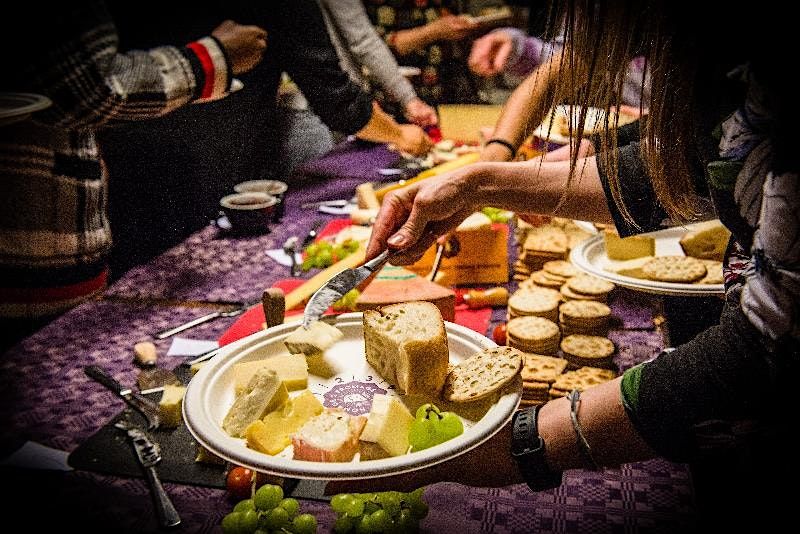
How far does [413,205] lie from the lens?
1.10 m

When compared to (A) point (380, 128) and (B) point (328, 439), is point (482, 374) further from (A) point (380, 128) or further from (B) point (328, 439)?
(A) point (380, 128)

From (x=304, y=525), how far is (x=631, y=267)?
0.98 meters

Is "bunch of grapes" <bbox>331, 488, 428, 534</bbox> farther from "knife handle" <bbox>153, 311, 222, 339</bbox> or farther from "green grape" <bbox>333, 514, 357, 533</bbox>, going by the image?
"knife handle" <bbox>153, 311, 222, 339</bbox>

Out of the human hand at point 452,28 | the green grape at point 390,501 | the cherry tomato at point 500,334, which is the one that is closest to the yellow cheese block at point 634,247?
the cherry tomato at point 500,334

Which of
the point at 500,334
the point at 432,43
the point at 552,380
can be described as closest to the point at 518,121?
the point at 500,334

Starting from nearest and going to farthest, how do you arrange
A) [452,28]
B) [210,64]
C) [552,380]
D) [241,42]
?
[552,380] < [210,64] < [241,42] < [452,28]

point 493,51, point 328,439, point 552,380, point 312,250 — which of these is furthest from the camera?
point 493,51

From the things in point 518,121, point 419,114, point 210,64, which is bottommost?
point 419,114

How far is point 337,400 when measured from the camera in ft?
3.14

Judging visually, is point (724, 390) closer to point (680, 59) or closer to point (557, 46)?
point (680, 59)

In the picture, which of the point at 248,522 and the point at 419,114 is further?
the point at 419,114

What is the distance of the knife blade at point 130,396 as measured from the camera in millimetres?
1131

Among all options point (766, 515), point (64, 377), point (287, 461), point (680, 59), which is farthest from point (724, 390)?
point (64, 377)

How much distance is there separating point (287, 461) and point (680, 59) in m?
0.64
